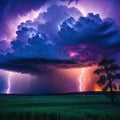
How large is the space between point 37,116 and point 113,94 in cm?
3268

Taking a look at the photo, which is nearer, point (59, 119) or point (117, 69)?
point (59, 119)

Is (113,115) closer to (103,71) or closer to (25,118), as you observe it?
(25,118)

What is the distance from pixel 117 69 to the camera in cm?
6475

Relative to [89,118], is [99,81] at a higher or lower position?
higher

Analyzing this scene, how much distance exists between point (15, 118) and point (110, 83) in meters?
33.4

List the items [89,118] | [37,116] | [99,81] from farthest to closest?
1. [99,81]
2. [37,116]
3. [89,118]

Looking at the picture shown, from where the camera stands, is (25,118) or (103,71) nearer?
(25,118)

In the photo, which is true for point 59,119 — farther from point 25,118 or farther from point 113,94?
point 113,94

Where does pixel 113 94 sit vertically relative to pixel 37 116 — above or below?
above

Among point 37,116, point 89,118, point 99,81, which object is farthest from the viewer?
point 99,81

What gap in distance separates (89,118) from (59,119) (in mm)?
4866

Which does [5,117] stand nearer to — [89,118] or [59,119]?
[59,119]

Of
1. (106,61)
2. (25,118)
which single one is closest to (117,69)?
(106,61)

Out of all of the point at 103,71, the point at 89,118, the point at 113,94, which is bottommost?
the point at 89,118
